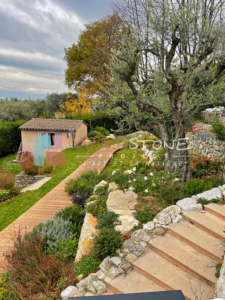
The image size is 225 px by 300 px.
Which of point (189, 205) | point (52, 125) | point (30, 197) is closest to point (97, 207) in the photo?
point (189, 205)

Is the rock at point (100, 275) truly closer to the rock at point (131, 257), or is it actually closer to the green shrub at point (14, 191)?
the rock at point (131, 257)

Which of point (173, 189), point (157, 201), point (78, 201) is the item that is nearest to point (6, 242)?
point (78, 201)

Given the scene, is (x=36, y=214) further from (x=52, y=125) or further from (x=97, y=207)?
(x=52, y=125)

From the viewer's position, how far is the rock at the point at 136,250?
375 centimetres

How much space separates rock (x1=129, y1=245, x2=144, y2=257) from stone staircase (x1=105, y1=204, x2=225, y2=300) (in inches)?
3.0

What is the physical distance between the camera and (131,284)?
3.24m

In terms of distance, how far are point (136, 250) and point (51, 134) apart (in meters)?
15.9

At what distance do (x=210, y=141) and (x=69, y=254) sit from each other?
760 cm

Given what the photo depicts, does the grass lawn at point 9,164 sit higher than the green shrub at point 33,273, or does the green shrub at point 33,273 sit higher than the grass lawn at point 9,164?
the green shrub at point 33,273

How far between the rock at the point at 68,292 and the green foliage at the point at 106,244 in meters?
0.71

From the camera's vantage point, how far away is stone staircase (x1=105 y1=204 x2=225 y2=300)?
3.13 meters

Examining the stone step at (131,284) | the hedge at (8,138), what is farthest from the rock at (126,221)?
the hedge at (8,138)

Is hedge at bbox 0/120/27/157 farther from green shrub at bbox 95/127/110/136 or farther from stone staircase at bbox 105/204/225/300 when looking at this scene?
stone staircase at bbox 105/204/225/300

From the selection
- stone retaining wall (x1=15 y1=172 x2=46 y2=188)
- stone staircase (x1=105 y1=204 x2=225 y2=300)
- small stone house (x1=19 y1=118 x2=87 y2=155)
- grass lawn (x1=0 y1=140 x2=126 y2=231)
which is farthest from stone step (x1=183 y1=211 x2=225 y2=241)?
small stone house (x1=19 y1=118 x2=87 y2=155)
